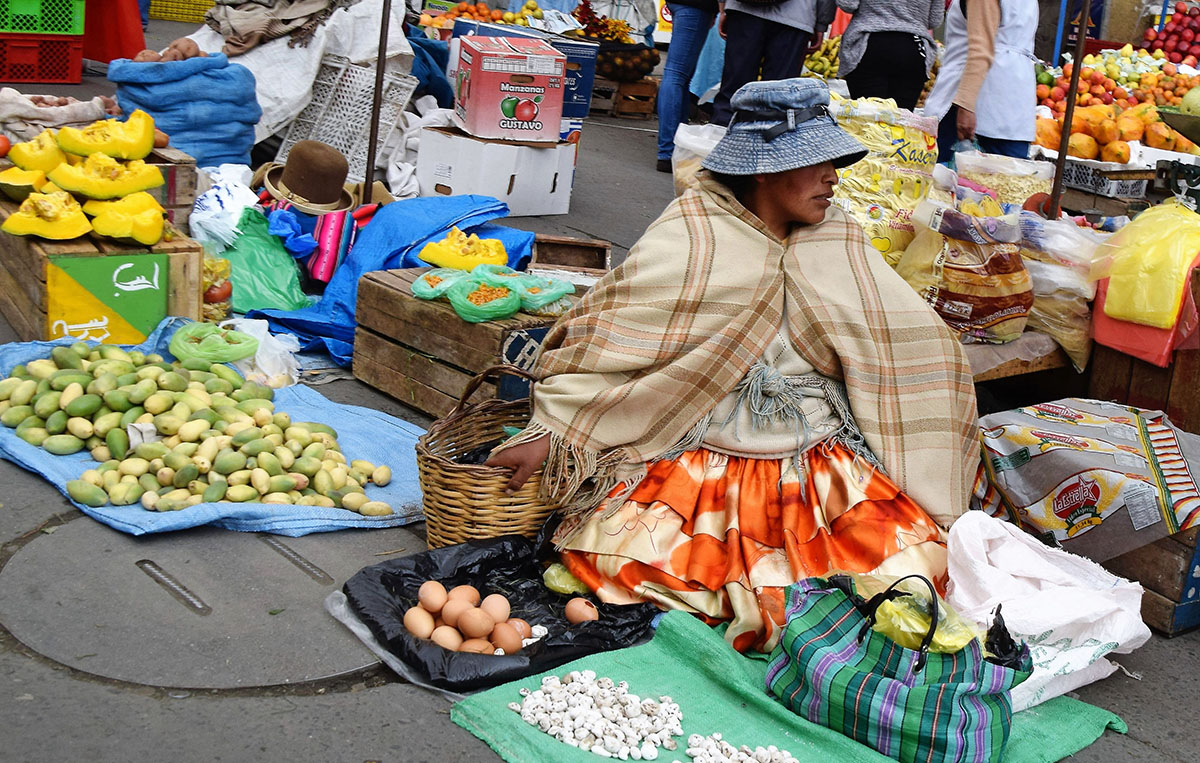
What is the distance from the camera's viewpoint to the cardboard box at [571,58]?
679 cm

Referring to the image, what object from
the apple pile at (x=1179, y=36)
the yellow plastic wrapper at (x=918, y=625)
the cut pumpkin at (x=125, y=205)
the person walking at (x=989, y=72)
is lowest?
the yellow plastic wrapper at (x=918, y=625)

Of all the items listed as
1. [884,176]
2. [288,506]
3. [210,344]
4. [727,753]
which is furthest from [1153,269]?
[210,344]

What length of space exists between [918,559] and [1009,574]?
0.21 metres

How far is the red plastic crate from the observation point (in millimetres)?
8086

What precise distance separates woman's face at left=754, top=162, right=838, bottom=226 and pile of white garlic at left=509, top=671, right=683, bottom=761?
1304 mm

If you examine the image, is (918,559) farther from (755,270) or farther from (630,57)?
(630,57)

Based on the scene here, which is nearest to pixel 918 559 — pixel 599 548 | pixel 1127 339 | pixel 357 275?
pixel 599 548

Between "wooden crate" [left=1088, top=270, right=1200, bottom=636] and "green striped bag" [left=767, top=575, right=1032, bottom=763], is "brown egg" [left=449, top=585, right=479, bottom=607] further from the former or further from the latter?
"wooden crate" [left=1088, top=270, right=1200, bottom=636]

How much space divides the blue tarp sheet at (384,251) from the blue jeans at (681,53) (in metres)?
2.85

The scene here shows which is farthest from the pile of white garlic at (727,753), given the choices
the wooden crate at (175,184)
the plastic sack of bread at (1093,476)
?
the wooden crate at (175,184)

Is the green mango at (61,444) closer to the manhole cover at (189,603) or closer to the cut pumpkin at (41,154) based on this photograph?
the manhole cover at (189,603)

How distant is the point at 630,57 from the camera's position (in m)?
10.4

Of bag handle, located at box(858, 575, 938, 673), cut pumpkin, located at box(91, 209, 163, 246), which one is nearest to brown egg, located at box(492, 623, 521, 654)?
bag handle, located at box(858, 575, 938, 673)

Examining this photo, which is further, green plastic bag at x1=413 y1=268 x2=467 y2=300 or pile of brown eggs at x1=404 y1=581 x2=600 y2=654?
green plastic bag at x1=413 y1=268 x2=467 y2=300
